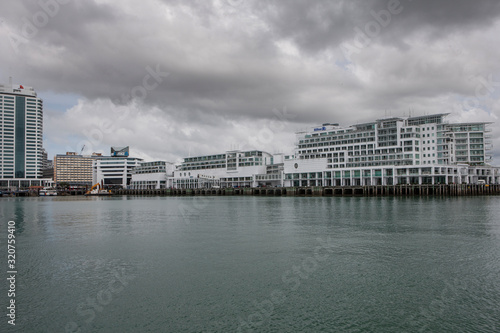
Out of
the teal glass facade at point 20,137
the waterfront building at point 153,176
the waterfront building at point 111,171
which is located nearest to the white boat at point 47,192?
the waterfront building at point 111,171

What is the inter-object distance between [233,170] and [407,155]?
7164cm

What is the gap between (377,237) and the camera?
101 ft

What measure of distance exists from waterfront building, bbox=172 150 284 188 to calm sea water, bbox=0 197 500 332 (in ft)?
383

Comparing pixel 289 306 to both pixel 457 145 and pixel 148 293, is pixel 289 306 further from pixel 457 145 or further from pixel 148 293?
pixel 457 145

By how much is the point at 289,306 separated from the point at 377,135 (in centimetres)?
11440

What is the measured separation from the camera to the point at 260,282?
1862cm

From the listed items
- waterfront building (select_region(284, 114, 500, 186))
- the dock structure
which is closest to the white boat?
the dock structure

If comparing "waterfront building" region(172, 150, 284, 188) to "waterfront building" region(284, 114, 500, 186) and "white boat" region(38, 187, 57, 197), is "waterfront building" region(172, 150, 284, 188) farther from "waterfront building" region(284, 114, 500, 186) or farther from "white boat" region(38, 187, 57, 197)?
"white boat" region(38, 187, 57, 197)

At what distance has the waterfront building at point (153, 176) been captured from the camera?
607 ft

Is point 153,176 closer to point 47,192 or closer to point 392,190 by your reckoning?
point 47,192

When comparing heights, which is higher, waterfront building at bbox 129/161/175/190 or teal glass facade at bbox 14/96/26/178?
teal glass facade at bbox 14/96/26/178

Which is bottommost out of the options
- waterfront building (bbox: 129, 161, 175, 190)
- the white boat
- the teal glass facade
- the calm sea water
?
the calm sea water

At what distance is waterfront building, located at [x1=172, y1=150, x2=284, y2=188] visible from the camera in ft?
503

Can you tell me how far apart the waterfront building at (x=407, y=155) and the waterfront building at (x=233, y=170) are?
994 inches
